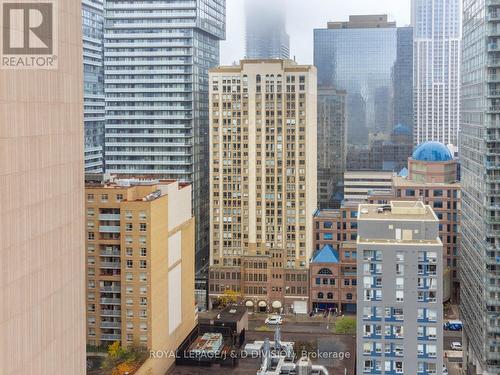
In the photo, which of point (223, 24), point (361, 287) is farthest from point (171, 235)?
point (223, 24)

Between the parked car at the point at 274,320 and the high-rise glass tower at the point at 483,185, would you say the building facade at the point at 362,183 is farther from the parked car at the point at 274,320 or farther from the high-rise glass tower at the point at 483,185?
the high-rise glass tower at the point at 483,185

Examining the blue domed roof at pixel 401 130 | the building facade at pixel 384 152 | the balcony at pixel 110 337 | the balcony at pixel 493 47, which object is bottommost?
the balcony at pixel 110 337

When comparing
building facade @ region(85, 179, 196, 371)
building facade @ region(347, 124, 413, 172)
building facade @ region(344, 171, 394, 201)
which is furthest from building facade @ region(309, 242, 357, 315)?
building facade @ region(347, 124, 413, 172)

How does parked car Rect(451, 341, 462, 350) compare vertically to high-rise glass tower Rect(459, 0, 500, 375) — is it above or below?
below

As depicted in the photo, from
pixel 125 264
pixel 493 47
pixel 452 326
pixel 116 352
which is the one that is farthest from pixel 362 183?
pixel 116 352

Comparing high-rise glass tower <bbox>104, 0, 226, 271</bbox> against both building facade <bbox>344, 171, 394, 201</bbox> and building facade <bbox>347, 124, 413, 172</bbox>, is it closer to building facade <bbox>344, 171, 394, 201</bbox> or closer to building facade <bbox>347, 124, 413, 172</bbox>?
building facade <bbox>344, 171, 394, 201</bbox>

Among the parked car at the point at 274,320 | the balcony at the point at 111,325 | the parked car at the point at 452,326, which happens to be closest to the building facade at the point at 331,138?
the parked car at the point at 274,320

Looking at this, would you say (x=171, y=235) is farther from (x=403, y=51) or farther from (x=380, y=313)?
(x=403, y=51)

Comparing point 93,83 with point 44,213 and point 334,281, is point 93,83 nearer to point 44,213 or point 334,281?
point 334,281
